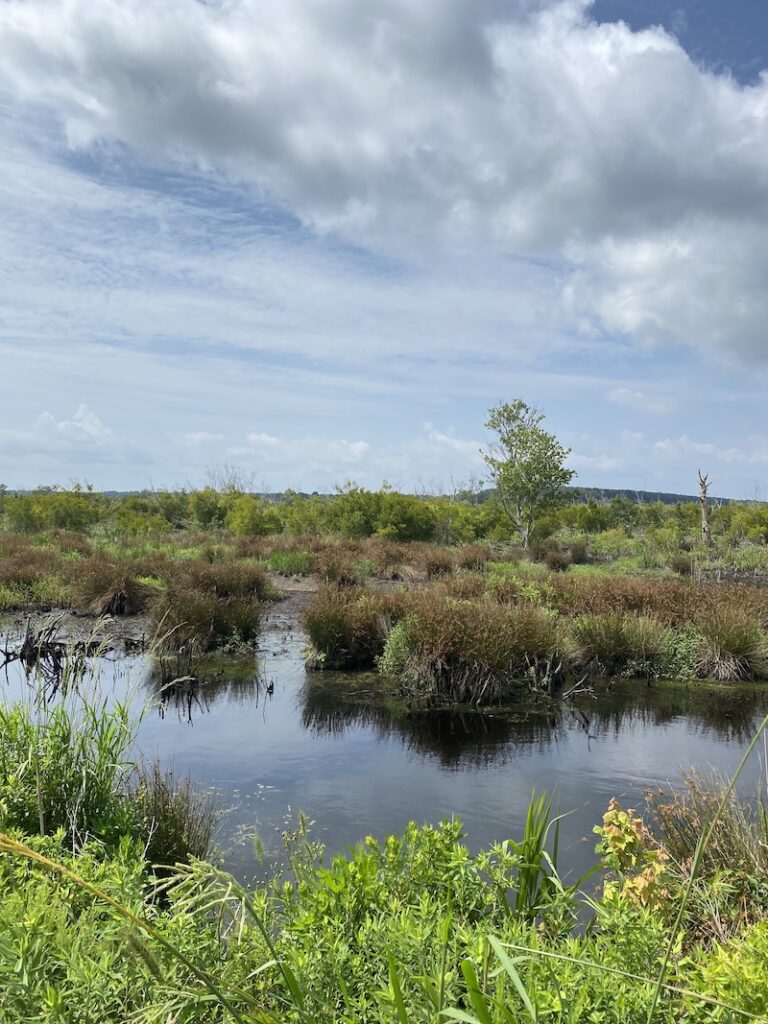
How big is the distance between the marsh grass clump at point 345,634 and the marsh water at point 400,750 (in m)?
0.49

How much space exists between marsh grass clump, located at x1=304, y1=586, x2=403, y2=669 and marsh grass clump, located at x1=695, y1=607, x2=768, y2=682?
464cm

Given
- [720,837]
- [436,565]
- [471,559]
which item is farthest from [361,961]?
[471,559]

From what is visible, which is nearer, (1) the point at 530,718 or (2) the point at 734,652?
(1) the point at 530,718

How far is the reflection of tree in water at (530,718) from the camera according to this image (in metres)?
8.71

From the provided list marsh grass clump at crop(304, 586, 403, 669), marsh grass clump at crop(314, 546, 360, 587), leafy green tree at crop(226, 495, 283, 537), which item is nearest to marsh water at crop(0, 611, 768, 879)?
marsh grass clump at crop(304, 586, 403, 669)

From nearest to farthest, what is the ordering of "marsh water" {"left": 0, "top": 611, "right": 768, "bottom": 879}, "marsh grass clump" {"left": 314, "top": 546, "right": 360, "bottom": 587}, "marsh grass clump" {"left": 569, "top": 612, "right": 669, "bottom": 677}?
"marsh water" {"left": 0, "top": 611, "right": 768, "bottom": 879} < "marsh grass clump" {"left": 569, "top": 612, "right": 669, "bottom": 677} < "marsh grass clump" {"left": 314, "top": 546, "right": 360, "bottom": 587}

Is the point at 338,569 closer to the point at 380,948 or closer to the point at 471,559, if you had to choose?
the point at 471,559

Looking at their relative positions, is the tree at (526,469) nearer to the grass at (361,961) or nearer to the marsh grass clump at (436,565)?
the marsh grass clump at (436,565)

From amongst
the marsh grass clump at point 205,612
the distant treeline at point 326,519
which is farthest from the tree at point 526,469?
the marsh grass clump at point 205,612

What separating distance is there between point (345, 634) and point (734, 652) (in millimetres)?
5778

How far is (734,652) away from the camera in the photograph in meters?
11.8

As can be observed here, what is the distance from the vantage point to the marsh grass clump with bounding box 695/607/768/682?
1169 cm

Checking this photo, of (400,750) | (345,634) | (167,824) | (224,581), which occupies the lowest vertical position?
(400,750)

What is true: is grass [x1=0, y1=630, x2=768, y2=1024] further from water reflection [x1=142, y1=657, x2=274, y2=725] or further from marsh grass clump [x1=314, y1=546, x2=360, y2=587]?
marsh grass clump [x1=314, y1=546, x2=360, y2=587]
